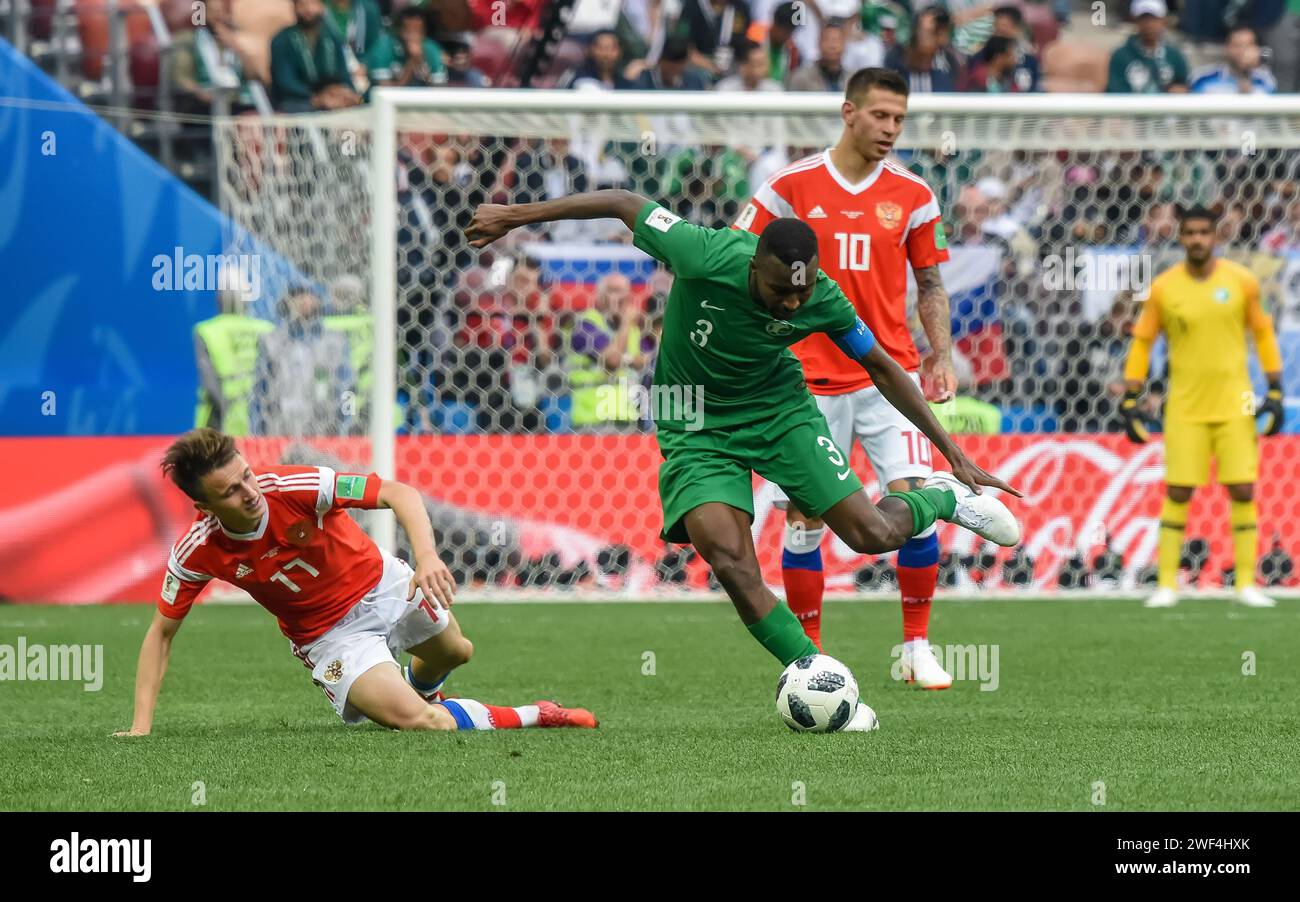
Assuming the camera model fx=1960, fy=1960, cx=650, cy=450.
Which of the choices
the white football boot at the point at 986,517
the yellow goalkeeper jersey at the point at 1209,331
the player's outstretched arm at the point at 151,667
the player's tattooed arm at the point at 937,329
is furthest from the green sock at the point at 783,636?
the yellow goalkeeper jersey at the point at 1209,331

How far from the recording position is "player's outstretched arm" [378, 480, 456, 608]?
5.25 meters

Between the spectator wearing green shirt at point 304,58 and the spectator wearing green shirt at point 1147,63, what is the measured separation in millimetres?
6234

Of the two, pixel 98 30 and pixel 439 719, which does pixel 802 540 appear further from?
pixel 98 30

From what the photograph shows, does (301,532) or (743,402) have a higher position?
(743,402)

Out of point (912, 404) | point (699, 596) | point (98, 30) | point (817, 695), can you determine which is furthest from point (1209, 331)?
point (98, 30)

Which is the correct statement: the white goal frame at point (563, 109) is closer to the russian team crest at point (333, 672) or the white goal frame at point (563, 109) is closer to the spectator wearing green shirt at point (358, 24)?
the spectator wearing green shirt at point (358, 24)

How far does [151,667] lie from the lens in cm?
622

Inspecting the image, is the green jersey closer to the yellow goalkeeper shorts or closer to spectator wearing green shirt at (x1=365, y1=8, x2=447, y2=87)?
the yellow goalkeeper shorts

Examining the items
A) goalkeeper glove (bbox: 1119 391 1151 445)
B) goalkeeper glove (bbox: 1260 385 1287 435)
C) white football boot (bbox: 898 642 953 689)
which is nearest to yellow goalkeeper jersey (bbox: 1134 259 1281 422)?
goalkeeper glove (bbox: 1260 385 1287 435)

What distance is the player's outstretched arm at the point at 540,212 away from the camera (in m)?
6.23

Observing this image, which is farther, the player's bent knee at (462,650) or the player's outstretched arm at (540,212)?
the player's bent knee at (462,650)

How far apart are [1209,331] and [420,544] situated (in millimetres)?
7405

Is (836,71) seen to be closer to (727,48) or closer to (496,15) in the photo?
(727,48)

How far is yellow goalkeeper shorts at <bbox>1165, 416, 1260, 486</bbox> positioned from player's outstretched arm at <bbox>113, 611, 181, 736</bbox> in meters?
7.12
